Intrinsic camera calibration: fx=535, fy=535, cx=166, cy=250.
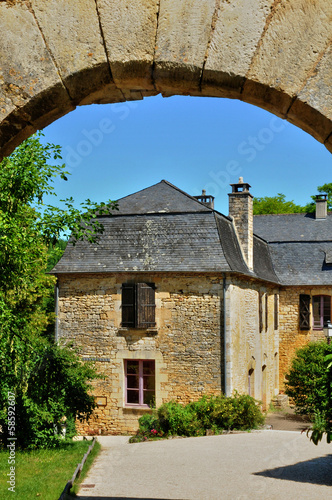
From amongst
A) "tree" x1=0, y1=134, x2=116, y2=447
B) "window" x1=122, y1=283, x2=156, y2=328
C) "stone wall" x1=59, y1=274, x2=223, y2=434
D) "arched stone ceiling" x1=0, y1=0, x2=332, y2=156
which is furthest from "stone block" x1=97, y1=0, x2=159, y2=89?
"window" x1=122, y1=283, x2=156, y2=328

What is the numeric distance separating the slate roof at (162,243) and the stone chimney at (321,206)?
32.2 feet

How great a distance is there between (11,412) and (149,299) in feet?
19.1

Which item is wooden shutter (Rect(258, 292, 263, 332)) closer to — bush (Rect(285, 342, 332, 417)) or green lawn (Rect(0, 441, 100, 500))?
bush (Rect(285, 342, 332, 417))

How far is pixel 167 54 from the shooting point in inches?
110

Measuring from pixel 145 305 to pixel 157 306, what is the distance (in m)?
0.39

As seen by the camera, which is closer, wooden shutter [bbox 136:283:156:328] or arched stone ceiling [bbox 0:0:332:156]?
arched stone ceiling [bbox 0:0:332:156]

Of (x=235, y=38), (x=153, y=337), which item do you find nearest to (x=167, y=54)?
(x=235, y=38)

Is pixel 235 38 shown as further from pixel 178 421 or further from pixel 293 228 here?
pixel 293 228

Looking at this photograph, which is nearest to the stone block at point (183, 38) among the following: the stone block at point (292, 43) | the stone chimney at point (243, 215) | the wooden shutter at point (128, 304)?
the stone block at point (292, 43)

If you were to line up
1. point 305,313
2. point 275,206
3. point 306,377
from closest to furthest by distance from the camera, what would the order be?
point 306,377 < point 305,313 < point 275,206

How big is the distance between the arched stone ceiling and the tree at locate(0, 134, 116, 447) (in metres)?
5.59

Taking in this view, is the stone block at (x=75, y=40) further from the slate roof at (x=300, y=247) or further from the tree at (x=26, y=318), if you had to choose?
the slate roof at (x=300, y=247)

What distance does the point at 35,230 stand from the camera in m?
10.4

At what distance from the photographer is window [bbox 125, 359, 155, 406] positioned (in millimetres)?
17094
